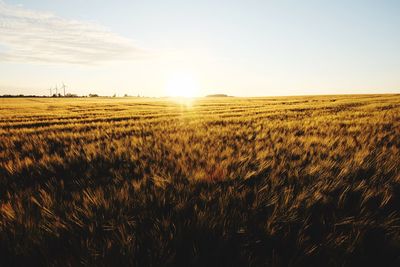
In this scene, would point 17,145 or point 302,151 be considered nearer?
point 302,151

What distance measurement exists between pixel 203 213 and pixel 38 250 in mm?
1037

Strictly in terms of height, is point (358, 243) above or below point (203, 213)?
below

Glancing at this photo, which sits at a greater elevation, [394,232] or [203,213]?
[203,213]

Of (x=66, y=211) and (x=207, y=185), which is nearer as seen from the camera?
(x=66, y=211)

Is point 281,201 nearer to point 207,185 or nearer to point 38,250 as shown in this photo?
point 207,185

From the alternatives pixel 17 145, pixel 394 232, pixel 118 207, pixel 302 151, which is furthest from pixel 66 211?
pixel 17 145

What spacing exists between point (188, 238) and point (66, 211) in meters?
1.01

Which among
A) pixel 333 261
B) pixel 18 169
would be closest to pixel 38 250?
pixel 333 261

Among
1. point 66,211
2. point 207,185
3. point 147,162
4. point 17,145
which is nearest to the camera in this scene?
point 66,211

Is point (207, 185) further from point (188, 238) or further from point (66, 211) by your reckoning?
point (66, 211)

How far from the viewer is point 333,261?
1.43m

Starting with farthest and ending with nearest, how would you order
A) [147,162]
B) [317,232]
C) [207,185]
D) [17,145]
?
[17,145] < [147,162] < [207,185] < [317,232]

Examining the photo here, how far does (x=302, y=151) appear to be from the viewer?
13.2ft

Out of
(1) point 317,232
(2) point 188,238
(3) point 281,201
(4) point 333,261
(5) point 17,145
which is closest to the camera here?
(4) point 333,261
